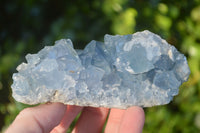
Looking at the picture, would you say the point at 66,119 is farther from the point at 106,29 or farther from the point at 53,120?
the point at 106,29

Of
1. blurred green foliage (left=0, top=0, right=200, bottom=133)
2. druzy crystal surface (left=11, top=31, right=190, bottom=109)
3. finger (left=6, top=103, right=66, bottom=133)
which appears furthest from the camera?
blurred green foliage (left=0, top=0, right=200, bottom=133)

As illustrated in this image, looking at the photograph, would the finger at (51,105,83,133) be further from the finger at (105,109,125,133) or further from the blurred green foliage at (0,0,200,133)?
the blurred green foliage at (0,0,200,133)

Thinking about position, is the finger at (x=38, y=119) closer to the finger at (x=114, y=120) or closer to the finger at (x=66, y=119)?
the finger at (x=66, y=119)

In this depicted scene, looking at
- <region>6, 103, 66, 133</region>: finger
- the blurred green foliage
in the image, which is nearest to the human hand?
<region>6, 103, 66, 133</region>: finger

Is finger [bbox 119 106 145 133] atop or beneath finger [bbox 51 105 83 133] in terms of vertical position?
atop

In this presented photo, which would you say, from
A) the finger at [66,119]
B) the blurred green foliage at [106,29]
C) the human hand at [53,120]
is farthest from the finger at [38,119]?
the blurred green foliage at [106,29]

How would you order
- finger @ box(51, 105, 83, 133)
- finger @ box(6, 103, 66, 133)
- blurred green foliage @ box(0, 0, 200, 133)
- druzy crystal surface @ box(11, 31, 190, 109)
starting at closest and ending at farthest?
finger @ box(6, 103, 66, 133) → druzy crystal surface @ box(11, 31, 190, 109) → finger @ box(51, 105, 83, 133) → blurred green foliage @ box(0, 0, 200, 133)
